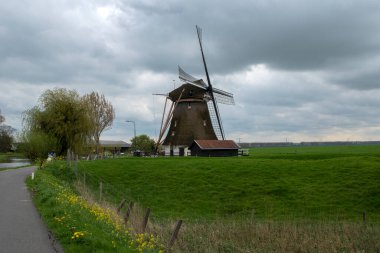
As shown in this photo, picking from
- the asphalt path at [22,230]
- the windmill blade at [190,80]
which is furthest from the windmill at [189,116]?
the asphalt path at [22,230]

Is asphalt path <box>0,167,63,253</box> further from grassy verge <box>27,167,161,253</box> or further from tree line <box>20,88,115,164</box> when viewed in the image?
tree line <box>20,88,115,164</box>

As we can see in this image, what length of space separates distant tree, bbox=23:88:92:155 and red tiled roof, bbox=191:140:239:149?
64.4 feet

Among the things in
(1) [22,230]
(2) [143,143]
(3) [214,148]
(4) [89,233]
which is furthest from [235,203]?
(2) [143,143]

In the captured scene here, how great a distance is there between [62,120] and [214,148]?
24.6 m

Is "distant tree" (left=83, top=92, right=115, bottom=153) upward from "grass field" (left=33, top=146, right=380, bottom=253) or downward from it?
upward

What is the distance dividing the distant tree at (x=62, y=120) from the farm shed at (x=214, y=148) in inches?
776

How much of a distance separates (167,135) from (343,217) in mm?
47580

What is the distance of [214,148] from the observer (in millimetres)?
64312

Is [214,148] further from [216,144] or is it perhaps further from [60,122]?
[60,122]

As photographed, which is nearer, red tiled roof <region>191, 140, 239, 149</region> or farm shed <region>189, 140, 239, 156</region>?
farm shed <region>189, 140, 239, 156</region>

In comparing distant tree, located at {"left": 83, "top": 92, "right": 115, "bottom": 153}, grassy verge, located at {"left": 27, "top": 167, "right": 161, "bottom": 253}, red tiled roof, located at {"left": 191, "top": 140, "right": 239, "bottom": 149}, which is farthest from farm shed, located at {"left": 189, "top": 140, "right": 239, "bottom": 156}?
grassy verge, located at {"left": 27, "top": 167, "right": 161, "bottom": 253}

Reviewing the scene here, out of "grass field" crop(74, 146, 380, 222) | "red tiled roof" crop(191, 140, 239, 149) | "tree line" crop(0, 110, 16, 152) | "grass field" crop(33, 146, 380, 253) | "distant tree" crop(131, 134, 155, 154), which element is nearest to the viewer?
"grass field" crop(33, 146, 380, 253)

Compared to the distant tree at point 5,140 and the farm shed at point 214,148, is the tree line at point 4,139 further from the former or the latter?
the farm shed at point 214,148

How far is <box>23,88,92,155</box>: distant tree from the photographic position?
47.4 meters
